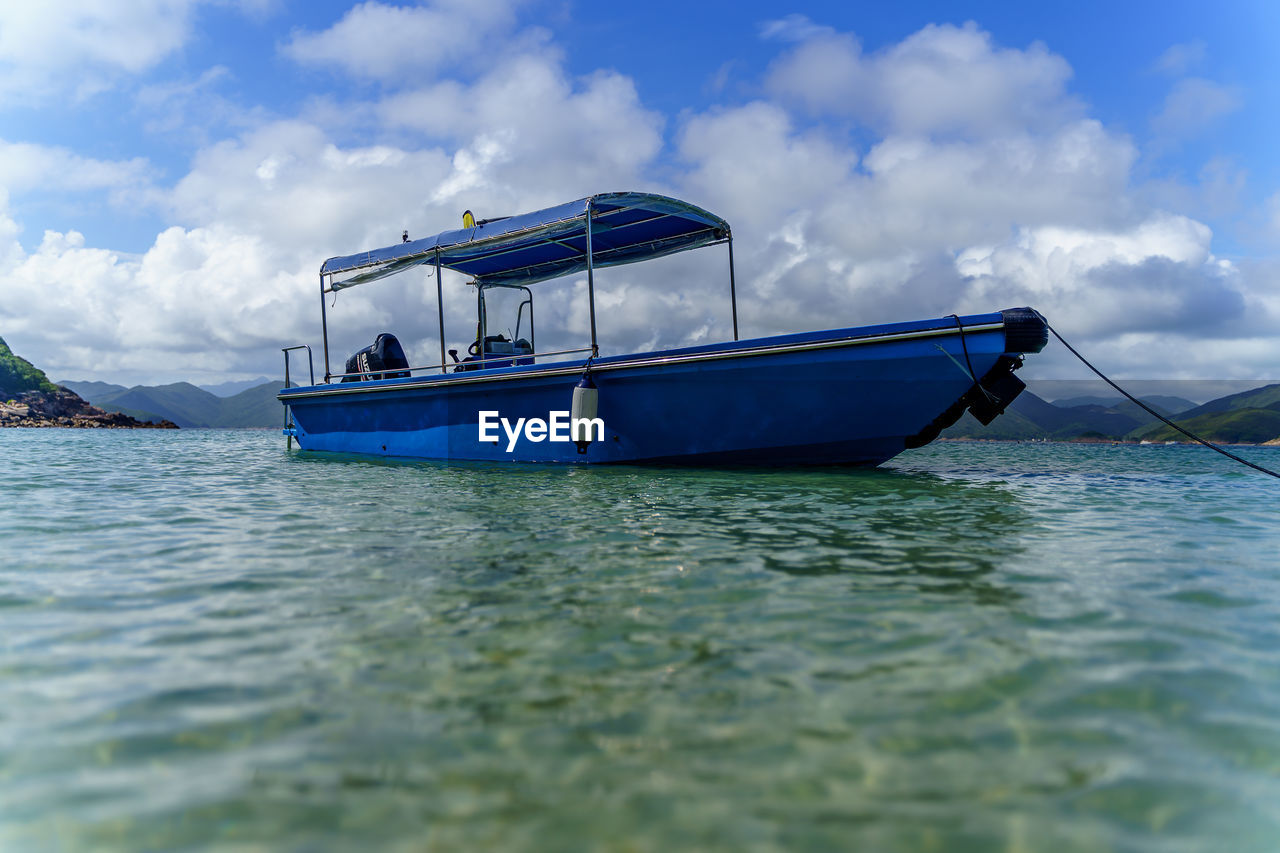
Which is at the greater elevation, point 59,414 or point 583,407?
point 59,414

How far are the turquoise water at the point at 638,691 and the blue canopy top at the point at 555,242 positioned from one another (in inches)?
228

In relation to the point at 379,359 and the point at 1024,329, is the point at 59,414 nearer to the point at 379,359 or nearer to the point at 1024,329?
the point at 379,359

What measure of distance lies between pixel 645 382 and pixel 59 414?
3377 inches

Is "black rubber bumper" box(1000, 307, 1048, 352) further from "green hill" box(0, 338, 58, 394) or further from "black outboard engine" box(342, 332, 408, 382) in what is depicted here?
"green hill" box(0, 338, 58, 394)

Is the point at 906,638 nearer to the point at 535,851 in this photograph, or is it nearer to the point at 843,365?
the point at 535,851

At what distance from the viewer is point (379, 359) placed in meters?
12.4

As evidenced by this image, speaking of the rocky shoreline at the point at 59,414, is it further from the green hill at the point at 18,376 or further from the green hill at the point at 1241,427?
the green hill at the point at 1241,427

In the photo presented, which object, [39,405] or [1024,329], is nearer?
[1024,329]

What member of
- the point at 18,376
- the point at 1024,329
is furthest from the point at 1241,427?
the point at 18,376

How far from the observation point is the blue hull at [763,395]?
765cm

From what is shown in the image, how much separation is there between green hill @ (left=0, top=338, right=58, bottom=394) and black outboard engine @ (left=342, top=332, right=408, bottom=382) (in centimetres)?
9727

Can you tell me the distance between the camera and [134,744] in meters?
1.86

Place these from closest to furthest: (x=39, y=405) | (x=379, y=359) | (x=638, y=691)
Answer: (x=638, y=691), (x=379, y=359), (x=39, y=405)

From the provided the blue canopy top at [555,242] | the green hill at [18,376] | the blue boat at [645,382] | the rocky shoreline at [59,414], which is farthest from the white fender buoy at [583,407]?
the green hill at [18,376]
